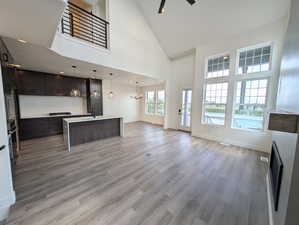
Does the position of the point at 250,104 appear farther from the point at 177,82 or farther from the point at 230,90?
the point at 177,82

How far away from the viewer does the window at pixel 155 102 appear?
26.2 ft

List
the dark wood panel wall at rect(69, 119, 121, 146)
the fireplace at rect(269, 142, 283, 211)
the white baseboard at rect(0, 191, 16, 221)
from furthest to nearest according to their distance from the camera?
the dark wood panel wall at rect(69, 119, 121, 146)
the white baseboard at rect(0, 191, 16, 221)
the fireplace at rect(269, 142, 283, 211)

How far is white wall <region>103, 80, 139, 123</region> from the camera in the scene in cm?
722

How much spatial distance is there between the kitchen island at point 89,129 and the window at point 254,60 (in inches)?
198

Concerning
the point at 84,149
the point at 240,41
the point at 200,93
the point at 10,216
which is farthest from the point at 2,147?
the point at 240,41

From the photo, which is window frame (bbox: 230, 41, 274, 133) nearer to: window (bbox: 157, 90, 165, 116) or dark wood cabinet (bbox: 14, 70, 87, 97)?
window (bbox: 157, 90, 165, 116)

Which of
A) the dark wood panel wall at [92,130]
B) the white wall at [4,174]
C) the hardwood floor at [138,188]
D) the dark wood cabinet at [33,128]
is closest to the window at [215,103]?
the hardwood floor at [138,188]

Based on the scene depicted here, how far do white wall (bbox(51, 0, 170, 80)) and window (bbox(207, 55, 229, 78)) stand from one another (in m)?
2.31

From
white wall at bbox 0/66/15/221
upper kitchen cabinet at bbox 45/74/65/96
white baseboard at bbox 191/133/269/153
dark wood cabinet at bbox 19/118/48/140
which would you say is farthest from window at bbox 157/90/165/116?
white wall at bbox 0/66/15/221

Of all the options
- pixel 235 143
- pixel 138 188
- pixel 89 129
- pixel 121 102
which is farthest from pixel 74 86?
pixel 235 143

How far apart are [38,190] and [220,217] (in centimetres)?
292

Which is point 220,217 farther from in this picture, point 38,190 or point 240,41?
point 240,41

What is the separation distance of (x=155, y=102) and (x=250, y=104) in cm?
524

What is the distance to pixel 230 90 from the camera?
4355 mm
